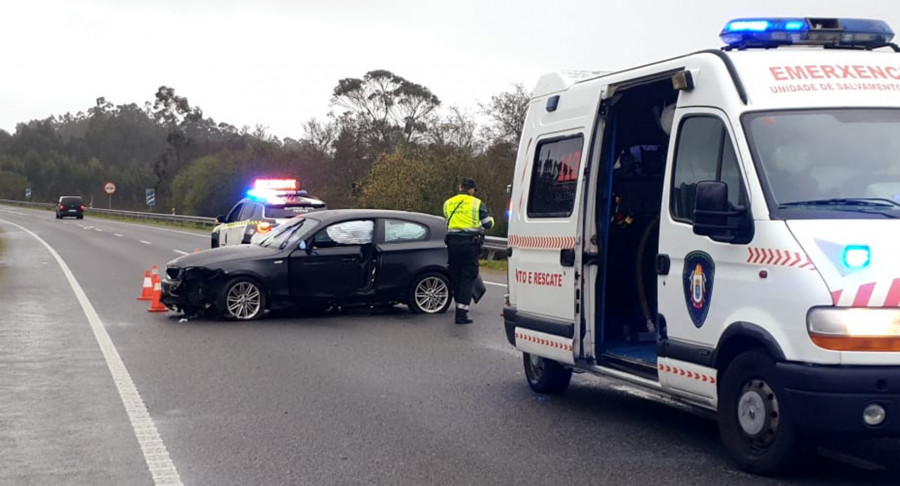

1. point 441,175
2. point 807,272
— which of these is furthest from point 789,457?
point 441,175

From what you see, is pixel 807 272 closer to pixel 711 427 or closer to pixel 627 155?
pixel 711 427

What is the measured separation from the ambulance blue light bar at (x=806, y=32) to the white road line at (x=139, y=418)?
427 centimetres

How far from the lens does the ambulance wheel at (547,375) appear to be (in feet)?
29.2

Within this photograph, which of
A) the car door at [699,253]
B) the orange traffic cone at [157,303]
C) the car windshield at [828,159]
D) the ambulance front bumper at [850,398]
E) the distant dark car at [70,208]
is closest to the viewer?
the ambulance front bumper at [850,398]

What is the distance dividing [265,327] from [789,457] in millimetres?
9173

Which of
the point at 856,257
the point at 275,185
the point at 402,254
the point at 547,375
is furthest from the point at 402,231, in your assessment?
the point at 856,257

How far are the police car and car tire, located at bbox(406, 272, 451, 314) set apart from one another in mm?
6239

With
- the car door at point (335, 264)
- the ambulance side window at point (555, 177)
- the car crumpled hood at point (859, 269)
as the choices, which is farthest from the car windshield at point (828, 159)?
the car door at point (335, 264)

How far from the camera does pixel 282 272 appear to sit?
1482 cm

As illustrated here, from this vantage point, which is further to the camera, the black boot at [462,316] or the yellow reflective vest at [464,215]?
the black boot at [462,316]

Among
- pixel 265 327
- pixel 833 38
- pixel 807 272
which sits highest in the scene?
pixel 833 38

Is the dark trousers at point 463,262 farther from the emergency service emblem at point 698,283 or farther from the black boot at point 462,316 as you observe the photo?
the emergency service emblem at point 698,283

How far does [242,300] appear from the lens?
48.3 feet

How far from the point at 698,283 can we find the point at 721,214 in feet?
2.02
